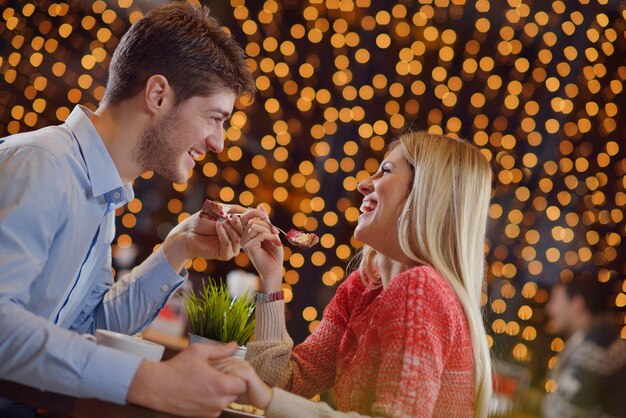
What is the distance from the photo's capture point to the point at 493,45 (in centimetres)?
384

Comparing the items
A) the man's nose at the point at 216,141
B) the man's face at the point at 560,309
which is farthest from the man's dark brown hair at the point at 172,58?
the man's face at the point at 560,309

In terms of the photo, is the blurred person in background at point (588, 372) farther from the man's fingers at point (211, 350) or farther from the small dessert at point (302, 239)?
the man's fingers at point (211, 350)

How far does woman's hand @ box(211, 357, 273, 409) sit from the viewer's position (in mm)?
978

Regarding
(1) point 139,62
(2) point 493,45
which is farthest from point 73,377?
(2) point 493,45

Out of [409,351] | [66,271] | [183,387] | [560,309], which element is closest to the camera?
[183,387]

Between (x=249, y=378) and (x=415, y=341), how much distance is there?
0.27 metres

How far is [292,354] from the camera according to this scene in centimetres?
150

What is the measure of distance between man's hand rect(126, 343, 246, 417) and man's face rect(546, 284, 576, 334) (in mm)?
3096

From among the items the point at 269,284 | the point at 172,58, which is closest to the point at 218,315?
the point at 269,284

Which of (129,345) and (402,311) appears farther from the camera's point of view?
(402,311)

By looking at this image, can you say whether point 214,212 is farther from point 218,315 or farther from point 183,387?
point 183,387

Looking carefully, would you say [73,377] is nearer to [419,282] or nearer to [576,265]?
[419,282]

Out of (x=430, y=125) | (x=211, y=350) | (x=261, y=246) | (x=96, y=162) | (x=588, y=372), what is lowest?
(x=588, y=372)

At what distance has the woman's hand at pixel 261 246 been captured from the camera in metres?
1.52
